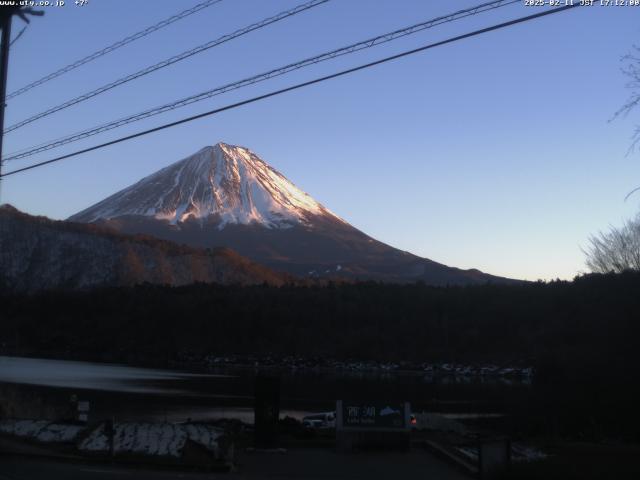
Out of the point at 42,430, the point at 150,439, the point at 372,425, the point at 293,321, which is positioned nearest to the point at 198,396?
the point at 42,430

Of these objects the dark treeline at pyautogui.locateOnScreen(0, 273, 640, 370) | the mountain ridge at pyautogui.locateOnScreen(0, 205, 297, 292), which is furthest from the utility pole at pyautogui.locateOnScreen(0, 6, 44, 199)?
the mountain ridge at pyautogui.locateOnScreen(0, 205, 297, 292)

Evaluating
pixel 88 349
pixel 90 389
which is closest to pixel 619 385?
pixel 90 389

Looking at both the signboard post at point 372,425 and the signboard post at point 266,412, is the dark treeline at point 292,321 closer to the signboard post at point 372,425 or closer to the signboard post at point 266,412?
the signboard post at point 372,425

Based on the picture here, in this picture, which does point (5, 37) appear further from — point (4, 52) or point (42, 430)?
point (42, 430)

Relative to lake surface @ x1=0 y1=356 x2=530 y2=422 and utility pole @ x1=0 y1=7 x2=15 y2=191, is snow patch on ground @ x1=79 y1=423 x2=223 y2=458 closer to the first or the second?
utility pole @ x1=0 y1=7 x2=15 y2=191

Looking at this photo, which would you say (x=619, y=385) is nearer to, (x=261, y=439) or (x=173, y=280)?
(x=261, y=439)

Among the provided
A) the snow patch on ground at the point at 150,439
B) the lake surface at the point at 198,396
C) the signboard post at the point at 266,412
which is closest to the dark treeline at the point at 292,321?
the lake surface at the point at 198,396
